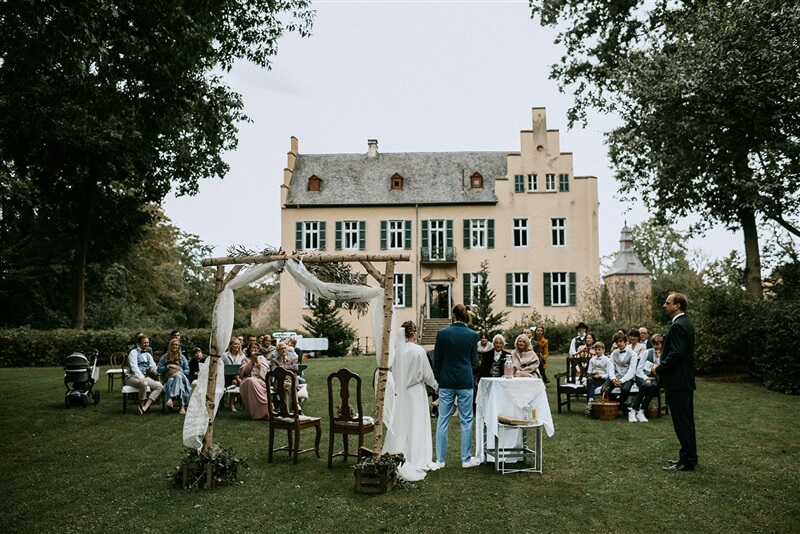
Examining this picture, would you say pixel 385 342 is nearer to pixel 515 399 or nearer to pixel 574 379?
pixel 515 399

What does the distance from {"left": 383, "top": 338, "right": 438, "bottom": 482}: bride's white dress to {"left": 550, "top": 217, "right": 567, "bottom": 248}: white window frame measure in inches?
1020

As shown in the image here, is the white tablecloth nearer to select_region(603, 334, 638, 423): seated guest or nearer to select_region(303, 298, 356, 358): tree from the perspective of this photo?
select_region(603, 334, 638, 423): seated guest

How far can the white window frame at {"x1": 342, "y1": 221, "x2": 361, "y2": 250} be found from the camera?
32.6 metres

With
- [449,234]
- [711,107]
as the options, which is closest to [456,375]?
[711,107]

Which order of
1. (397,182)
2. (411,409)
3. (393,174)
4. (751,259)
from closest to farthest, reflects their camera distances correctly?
1. (411,409)
2. (751,259)
3. (397,182)
4. (393,174)

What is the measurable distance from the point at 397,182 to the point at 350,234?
378cm

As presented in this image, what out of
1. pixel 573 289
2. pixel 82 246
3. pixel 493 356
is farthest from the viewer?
pixel 573 289

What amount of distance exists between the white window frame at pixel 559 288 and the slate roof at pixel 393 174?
198 inches

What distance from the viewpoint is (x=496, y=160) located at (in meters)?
34.6

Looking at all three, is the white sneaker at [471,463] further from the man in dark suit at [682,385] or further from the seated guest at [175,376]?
the seated guest at [175,376]

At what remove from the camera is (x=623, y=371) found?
11.4m

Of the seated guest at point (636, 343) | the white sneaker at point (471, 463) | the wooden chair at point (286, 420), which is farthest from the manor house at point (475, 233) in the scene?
the white sneaker at point (471, 463)

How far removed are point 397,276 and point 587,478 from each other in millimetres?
25097

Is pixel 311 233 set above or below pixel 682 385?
above
